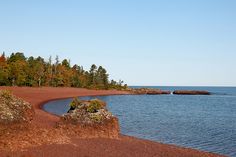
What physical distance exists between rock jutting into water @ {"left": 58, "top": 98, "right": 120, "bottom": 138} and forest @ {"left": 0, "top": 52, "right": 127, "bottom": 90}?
274 ft

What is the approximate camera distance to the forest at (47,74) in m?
112

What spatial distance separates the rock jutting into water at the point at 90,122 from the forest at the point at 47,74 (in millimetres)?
83413

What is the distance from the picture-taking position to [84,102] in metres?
33.1

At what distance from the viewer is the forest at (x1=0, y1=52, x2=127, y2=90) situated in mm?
112062

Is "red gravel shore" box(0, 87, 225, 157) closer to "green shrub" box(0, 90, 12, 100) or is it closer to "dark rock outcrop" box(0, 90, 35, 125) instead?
"dark rock outcrop" box(0, 90, 35, 125)

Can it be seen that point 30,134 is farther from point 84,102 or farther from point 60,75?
point 60,75

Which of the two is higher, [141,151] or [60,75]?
[60,75]

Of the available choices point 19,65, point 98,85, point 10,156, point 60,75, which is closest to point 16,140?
point 10,156

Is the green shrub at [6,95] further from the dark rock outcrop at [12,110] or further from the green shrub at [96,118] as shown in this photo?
the green shrub at [96,118]

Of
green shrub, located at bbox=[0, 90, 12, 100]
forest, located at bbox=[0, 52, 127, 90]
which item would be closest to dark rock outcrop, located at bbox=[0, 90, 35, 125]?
green shrub, located at bbox=[0, 90, 12, 100]

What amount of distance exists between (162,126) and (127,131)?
767 cm

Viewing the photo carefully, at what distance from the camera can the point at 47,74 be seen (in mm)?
134375

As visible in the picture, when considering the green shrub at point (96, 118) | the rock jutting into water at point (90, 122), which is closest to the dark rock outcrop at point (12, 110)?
the rock jutting into water at point (90, 122)

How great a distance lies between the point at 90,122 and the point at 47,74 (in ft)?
350
